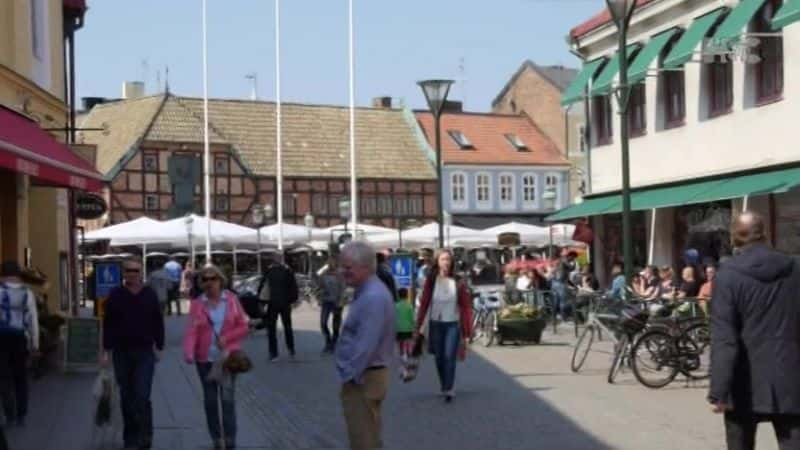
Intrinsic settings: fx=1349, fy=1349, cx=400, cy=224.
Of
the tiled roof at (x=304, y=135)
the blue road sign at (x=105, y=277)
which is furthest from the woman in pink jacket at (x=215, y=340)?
the tiled roof at (x=304, y=135)

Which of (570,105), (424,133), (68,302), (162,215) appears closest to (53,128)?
(68,302)

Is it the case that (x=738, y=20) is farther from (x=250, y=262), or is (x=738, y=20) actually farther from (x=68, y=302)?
(x=250, y=262)

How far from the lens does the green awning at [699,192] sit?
20.6 m

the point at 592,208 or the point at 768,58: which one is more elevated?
the point at 768,58

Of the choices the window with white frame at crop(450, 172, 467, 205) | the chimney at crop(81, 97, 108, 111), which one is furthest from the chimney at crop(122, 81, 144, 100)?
the window with white frame at crop(450, 172, 467, 205)

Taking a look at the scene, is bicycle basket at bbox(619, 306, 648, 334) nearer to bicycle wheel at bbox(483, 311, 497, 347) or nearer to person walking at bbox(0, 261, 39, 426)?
bicycle wheel at bbox(483, 311, 497, 347)

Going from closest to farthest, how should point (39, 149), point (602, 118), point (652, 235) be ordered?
point (39, 149) < point (652, 235) < point (602, 118)

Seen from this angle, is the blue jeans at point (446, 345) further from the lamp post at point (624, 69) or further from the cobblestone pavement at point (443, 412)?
the lamp post at point (624, 69)

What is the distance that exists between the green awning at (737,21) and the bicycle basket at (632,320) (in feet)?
21.7

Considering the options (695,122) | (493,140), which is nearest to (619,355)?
(695,122)

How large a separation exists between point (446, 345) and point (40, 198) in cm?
1093

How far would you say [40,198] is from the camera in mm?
23031

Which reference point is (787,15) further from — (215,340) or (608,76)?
(215,340)

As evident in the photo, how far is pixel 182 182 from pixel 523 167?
18817 mm
